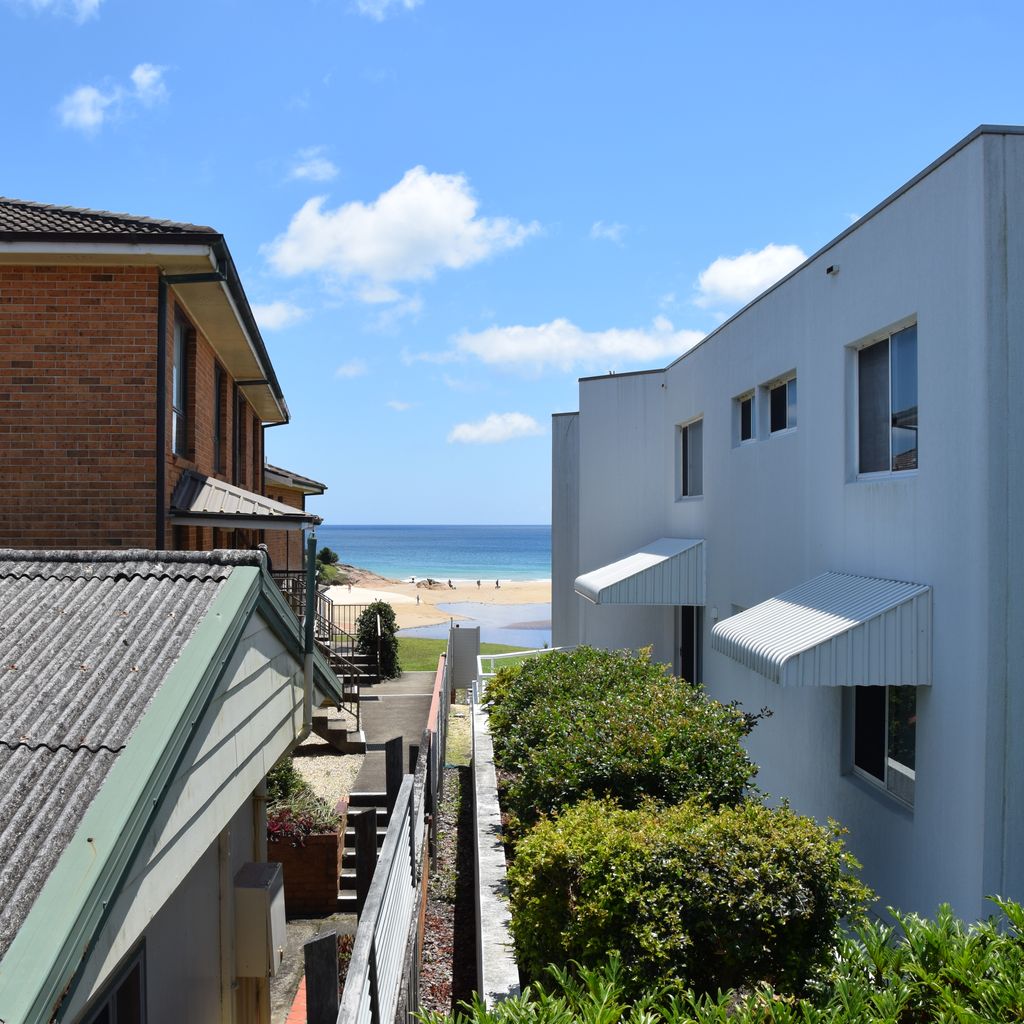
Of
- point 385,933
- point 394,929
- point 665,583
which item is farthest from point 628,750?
point 665,583

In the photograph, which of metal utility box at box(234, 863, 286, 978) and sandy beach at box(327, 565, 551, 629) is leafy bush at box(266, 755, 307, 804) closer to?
metal utility box at box(234, 863, 286, 978)

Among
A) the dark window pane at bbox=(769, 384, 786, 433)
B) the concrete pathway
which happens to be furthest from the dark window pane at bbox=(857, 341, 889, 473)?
the concrete pathway

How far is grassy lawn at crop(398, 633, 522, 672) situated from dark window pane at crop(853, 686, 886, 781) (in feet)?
61.4

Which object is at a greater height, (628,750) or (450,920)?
(628,750)

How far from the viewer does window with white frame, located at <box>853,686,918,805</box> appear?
25.4 feet

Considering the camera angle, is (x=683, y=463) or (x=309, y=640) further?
(x=683, y=463)

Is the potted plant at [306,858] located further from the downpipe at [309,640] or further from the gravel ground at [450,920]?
the downpipe at [309,640]

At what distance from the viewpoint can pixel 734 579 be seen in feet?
41.5

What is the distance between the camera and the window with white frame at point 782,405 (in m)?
10.8

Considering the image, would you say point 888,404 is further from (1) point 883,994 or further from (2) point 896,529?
(1) point 883,994

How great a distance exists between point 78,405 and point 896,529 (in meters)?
7.97

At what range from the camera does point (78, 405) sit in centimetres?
928

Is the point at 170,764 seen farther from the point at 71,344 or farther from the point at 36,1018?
the point at 71,344

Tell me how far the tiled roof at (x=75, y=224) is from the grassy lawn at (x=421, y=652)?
1792 centimetres
